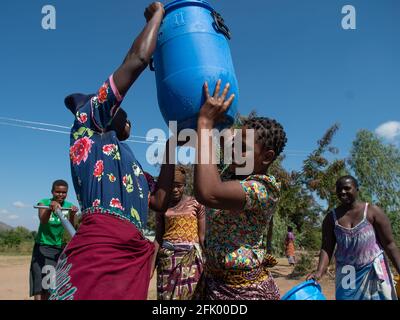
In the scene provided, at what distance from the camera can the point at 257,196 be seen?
1.69 meters

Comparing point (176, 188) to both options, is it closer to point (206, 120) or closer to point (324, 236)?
point (324, 236)

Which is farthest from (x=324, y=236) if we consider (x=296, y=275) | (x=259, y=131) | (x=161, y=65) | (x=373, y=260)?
(x=296, y=275)

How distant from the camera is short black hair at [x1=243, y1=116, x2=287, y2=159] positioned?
73.5 inches

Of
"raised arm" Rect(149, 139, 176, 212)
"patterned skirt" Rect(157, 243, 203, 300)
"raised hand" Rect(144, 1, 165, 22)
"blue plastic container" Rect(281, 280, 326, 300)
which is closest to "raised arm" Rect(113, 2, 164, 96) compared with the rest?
"raised hand" Rect(144, 1, 165, 22)

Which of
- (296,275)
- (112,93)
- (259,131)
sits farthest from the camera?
(296,275)

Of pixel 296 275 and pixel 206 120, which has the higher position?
pixel 206 120

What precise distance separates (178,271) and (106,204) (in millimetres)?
1955

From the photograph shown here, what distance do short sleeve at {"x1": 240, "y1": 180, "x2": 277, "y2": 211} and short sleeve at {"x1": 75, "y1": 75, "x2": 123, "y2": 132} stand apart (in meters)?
0.66

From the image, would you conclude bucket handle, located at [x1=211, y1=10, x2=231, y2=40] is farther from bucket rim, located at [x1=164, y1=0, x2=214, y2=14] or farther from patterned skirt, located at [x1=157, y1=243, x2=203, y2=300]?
patterned skirt, located at [x1=157, y1=243, x2=203, y2=300]

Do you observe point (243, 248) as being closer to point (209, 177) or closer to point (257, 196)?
point (257, 196)

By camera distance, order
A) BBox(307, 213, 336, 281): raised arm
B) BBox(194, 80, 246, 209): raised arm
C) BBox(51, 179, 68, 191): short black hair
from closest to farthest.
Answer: BBox(194, 80, 246, 209): raised arm < BBox(307, 213, 336, 281): raised arm < BBox(51, 179, 68, 191): short black hair
